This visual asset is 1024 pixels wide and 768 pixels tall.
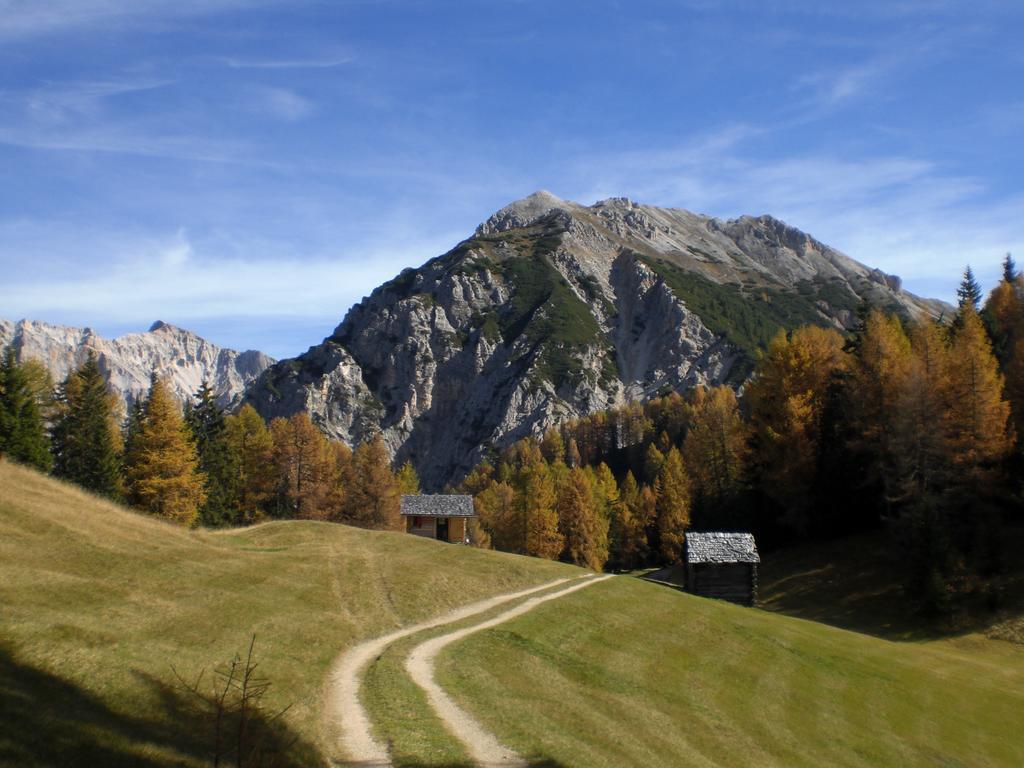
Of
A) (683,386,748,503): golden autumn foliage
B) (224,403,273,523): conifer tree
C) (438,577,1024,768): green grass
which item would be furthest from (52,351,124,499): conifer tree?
(683,386,748,503): golden autumn foliage

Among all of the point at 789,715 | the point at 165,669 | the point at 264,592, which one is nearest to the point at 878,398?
the point at 789,715

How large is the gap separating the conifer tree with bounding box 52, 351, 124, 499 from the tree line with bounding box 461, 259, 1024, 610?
138 feet

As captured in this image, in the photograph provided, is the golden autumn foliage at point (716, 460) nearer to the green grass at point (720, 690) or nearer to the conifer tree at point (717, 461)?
the conifer tree at point (717, 461)

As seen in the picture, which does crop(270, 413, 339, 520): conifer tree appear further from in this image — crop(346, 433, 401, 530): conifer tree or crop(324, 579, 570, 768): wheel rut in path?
crop(324, 579, 570, 768): wheel rut in path

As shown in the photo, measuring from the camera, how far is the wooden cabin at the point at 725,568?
5169cm

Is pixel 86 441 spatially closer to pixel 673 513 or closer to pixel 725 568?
pixel 725 568

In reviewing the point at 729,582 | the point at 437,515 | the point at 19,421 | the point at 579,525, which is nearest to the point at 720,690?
the point at 729,582

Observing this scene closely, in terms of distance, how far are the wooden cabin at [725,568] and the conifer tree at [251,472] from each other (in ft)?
159

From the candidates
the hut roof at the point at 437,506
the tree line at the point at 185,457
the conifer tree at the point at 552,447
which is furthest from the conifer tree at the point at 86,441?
the conifer tree at the point at 552,447

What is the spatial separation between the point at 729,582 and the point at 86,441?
54.8 m

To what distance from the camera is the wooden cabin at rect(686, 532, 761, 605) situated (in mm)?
51688

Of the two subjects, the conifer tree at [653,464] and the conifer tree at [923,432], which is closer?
the conifer tree at [923,432]

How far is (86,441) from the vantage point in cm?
6219

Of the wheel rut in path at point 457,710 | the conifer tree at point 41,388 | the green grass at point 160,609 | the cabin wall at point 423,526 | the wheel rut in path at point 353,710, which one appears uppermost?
the conifer tree at point 41,388
